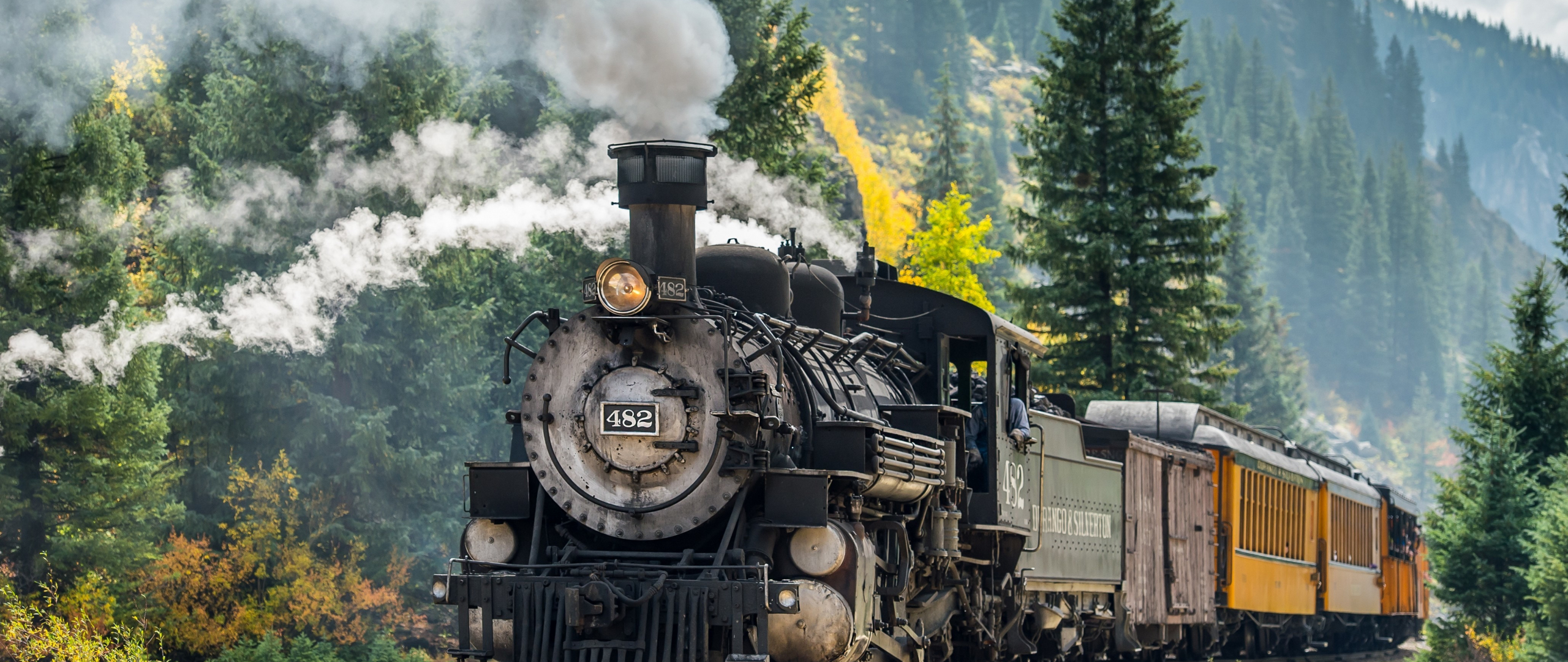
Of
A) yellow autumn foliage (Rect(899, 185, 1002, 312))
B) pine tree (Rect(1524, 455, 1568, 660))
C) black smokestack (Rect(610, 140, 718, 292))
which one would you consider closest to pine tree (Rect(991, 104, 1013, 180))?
yellow autumn foliage (Rect(899, 185, 1002, 312))

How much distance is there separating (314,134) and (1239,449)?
16.5 metres

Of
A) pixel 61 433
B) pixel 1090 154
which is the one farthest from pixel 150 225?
pixel 1090 154

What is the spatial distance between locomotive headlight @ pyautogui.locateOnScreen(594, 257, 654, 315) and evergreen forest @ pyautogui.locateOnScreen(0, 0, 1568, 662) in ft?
15.7

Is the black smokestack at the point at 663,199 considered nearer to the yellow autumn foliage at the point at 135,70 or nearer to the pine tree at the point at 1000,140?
the yellow autumn foliage at the point at 135,70

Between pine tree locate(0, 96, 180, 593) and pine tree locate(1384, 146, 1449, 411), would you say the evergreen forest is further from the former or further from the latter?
pine tree locate(1384, 146, 1449, 411)

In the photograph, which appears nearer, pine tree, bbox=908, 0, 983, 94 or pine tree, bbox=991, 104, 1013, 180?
pine tree, bbox=991, 104, 1013, 180

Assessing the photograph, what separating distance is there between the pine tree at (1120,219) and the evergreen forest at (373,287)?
7 centimetres

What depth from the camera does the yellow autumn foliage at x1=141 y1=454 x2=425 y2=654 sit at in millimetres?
26312

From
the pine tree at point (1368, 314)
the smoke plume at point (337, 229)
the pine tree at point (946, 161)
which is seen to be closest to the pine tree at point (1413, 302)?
the pine tree at point (1368, 314)

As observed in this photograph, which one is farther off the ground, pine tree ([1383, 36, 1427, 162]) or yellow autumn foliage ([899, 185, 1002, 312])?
pine tree ([1383, 36, 1427, 162])

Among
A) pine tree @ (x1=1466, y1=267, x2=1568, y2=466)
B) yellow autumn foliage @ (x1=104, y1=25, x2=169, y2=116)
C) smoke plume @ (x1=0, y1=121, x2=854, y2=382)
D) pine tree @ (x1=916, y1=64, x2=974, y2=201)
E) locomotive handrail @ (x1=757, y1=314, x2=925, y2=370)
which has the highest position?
pine tree @ (x1=916, y1=64, x2=974, y2=201)

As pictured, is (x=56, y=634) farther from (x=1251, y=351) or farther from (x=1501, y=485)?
(x=1251, y=351)

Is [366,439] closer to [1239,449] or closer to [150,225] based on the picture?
[150,225]

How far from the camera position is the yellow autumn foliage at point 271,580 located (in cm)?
2631
